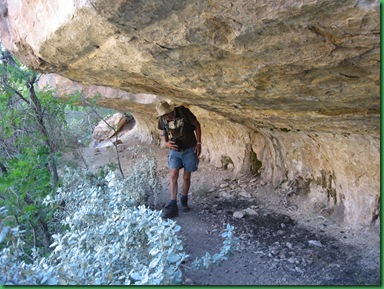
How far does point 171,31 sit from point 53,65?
1.97 meters

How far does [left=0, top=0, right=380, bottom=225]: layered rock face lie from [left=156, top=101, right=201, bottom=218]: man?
38cm

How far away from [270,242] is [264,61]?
1.96 metres

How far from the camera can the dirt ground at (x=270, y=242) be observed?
2762 mm

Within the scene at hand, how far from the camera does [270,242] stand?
3.41 m

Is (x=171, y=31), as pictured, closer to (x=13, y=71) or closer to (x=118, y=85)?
(x=118, y=85)

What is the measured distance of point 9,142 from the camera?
15.8 ft

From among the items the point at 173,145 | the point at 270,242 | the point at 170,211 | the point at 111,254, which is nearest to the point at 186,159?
the point at 173,145

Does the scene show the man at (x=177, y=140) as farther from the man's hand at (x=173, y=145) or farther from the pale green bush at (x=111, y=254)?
the pale green bush at (x=111, y=254)

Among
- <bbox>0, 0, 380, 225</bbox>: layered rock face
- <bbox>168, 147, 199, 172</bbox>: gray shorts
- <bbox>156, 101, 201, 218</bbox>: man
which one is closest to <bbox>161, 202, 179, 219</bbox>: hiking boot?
Answer: <bbox>156, 101, 201, 218</bbox>: man

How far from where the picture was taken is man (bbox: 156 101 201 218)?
13.5 feet

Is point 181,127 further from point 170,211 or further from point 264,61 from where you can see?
point 264,61

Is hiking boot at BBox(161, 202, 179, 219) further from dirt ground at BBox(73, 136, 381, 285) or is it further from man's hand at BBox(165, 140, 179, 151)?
man's hand at BBox(165, 140, 179, 151)

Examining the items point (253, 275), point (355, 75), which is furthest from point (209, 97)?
point (253, 275)

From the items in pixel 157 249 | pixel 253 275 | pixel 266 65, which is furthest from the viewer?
pixel 253 275
